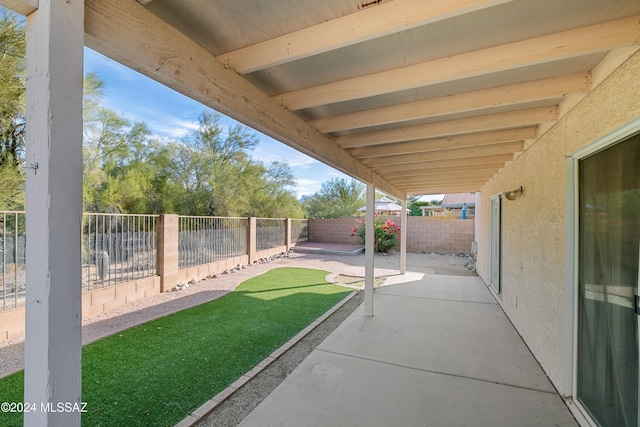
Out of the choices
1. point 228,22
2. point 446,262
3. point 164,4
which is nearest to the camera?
point 164,4

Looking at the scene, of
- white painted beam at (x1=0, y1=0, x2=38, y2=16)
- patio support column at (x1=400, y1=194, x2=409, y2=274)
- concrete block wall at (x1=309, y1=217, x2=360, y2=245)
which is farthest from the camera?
concrete block wall at (x1=309, y1=217, x2=360, y2=245)

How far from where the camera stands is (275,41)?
1720mm

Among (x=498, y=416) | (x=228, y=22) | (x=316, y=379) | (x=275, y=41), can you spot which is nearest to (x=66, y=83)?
(x=228, y=22)

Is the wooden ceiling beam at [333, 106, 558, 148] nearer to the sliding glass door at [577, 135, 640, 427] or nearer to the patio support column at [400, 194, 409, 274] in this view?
the sliding glass door at [577, 135, 640, 427]

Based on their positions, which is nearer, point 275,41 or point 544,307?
point 275,41

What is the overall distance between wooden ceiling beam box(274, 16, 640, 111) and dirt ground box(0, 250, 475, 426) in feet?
9.14

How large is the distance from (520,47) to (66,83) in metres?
2.34

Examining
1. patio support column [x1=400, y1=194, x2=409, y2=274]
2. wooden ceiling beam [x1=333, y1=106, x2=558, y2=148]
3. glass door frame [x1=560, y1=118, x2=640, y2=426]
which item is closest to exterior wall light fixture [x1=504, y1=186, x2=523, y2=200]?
wooden ceiling beam [x1=333, y1=106, x2=558, y2=148]

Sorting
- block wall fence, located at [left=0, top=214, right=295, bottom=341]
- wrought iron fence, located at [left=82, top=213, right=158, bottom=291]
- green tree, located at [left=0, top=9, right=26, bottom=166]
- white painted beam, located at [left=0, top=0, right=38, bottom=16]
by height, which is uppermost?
green tree, located at [left=0, top=9, right=26, bottom=166]

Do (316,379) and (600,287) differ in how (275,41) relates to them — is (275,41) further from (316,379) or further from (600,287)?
(316,379)

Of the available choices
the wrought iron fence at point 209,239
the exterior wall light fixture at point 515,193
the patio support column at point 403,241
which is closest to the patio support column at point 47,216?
the exterior wall light fixture at point 515,193

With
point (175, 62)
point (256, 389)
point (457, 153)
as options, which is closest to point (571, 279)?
point (457, 153)

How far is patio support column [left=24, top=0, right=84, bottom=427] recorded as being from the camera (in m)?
0.96

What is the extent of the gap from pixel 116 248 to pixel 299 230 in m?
10.3
